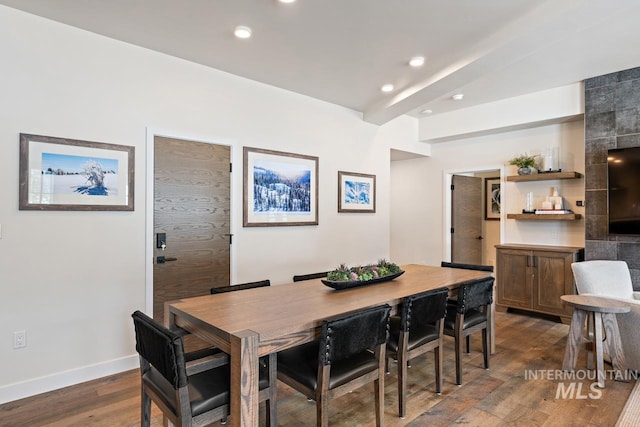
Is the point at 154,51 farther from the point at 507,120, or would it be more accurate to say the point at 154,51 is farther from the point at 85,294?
the point at 507,120

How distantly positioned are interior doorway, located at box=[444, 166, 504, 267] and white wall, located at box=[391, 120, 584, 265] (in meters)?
0.11

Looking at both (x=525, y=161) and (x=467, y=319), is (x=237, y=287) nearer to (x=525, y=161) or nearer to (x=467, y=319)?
(x=467, y=319)

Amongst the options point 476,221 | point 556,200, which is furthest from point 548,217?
point 476,221

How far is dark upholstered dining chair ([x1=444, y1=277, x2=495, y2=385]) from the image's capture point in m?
2.72

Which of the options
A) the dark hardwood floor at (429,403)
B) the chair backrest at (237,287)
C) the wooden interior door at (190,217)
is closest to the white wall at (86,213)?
the wooden interior door at (190,217)

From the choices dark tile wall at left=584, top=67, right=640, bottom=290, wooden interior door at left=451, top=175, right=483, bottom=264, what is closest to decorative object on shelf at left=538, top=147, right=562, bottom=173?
dark tile wall at left=584, top=67, right=640, bottom=290

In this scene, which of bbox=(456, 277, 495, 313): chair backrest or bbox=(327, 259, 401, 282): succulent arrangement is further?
bbox=(456, 277, 495, 313): chair backrest

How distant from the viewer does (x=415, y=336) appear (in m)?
2.49

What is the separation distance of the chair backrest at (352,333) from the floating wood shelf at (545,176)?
12.0 ft

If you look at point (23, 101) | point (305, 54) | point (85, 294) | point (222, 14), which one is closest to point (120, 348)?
point (85, 294)

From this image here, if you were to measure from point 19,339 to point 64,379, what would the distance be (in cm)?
44

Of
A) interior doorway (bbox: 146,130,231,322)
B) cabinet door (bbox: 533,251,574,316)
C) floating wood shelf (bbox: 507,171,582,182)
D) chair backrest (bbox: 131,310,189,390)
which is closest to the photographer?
chair backrest (bbox: 131,310,189,390)

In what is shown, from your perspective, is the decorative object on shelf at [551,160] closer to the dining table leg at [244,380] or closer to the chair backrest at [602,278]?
the chair backrest at [602,278]

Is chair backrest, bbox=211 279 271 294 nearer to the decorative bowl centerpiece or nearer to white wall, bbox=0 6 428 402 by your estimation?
the decorative bowl centerpiece
